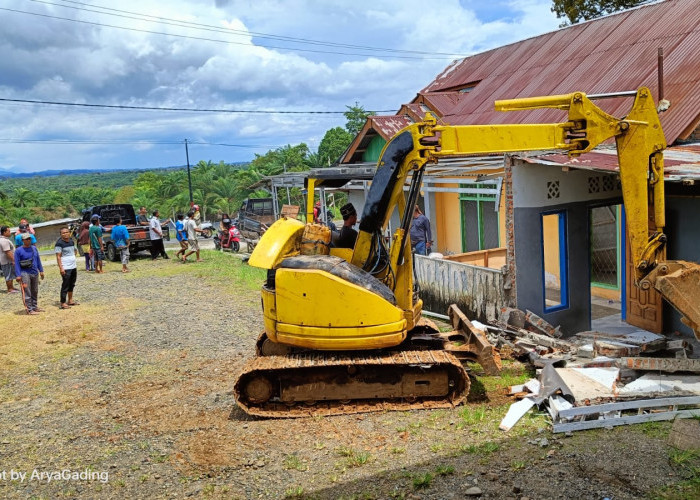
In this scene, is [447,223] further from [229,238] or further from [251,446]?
[251,446]

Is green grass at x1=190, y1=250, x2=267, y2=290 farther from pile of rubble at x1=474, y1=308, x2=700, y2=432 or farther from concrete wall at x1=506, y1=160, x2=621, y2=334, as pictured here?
pile of rubble at x1=474, y1=308, x2=700, y2=432

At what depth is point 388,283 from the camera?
7234 millimetres

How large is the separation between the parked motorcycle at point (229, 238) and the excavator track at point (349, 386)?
1684cm

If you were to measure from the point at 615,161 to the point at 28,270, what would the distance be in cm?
1111

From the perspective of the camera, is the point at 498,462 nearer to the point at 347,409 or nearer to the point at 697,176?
the point at 347,409

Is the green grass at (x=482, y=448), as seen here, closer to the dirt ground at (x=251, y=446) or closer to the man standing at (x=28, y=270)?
the dirt ground at (x=251, y=446)

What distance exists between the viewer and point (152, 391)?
26.3 feet

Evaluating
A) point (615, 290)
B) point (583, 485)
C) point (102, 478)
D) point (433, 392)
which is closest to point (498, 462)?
point (583, 485)

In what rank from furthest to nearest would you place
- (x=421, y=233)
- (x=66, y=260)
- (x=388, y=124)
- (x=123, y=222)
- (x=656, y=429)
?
(x=123, y=222) < (x=388, y=124) < (x=66, y=260) < (x=421, y=233) < (x=656, y=429)

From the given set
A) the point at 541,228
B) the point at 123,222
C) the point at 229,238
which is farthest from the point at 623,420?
the point at 123,222

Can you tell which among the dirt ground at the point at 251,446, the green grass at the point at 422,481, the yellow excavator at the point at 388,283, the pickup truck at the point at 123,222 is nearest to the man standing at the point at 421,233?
the dirt ground at the point at 251,446

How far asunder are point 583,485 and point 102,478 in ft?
14.0

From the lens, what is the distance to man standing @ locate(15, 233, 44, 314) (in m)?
12.3

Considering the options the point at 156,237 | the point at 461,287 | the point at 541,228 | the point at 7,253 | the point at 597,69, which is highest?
the point at 597,69
